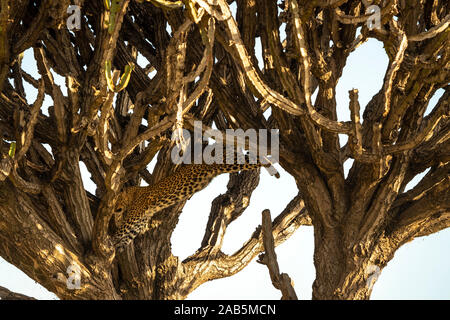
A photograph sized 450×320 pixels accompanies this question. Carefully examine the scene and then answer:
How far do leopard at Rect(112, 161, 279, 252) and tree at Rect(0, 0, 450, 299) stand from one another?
479 mm

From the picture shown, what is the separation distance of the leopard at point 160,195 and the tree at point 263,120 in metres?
0.48

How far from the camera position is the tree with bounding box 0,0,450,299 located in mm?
3689

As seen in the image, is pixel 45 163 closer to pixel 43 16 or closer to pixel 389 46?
pixel 43 16

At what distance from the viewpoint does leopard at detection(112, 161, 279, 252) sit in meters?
5.46

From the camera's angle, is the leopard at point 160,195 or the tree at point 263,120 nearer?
the tree at point 263,120

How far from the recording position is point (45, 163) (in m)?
4.82

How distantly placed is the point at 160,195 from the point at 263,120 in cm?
146

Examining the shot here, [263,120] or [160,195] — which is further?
[160,195]

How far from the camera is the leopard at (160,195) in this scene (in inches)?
215

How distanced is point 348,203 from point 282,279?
101 cm

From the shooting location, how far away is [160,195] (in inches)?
216

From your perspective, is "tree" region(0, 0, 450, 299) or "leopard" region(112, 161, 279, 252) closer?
"tree" region(0, 0, 450, 299)

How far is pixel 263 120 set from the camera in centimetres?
443
